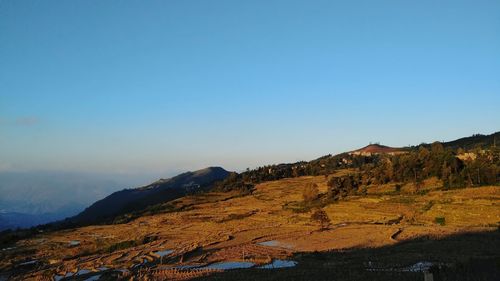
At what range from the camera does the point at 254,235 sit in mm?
60312

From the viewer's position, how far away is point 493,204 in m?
64.1

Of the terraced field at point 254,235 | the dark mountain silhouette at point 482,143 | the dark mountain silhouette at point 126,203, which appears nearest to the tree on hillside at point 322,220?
the terraced field at point 254,235

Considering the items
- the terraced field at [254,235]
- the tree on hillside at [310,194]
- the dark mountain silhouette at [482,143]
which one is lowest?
the terraced field at [254,235]

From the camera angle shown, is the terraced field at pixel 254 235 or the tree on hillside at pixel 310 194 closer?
the terraced field at pixel 254 235

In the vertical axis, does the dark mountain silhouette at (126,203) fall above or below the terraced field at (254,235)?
above

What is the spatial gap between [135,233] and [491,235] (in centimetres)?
5200

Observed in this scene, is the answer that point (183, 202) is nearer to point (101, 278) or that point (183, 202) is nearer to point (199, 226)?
point (199, 226)

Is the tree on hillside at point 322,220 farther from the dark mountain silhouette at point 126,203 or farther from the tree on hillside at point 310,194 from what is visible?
the dark mountain silhouette at point 126,203

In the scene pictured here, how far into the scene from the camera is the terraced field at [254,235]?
4328cm

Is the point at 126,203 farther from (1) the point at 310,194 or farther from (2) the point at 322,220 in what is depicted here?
(2) the point at 322,220

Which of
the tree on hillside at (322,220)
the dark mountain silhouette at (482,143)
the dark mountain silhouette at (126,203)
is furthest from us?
the dark mountain silhouette at (126,203)

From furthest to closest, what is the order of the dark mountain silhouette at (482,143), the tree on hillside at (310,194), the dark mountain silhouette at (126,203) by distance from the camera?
the dark mountain silhouette at (126,203), the dark mountain silhouette at (482,143), the tree on hillside at (310,194)

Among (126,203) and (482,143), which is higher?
(482,143)

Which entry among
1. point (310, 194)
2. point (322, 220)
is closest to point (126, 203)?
point (310, 194)
